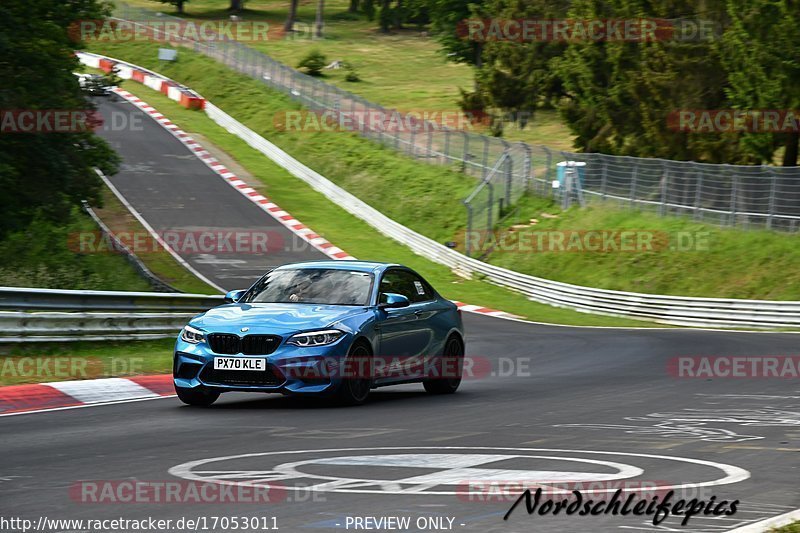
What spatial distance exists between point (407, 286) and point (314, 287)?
1305mm

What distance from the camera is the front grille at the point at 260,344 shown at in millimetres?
11797

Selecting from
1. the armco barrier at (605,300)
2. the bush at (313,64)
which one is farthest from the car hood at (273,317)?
the bush at (313,64)

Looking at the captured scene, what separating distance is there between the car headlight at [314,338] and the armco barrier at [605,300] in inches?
712

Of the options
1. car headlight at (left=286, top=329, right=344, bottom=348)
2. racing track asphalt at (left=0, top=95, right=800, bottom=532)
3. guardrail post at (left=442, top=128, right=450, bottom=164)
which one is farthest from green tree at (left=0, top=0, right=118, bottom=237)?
guardrail post at (left=442, top=128, right=450, bottom=164)

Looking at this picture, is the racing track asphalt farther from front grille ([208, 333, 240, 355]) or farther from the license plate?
front grille ([208, 333, 240, 355])

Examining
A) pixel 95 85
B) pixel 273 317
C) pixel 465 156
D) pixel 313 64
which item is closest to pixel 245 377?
pixel 273 317

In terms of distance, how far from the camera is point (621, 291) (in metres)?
32.3

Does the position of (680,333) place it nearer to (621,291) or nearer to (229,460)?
(621,291)

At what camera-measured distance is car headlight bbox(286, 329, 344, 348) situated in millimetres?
11828

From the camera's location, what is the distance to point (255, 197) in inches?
1743

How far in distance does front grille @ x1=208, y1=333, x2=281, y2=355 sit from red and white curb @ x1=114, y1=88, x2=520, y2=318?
1794cm

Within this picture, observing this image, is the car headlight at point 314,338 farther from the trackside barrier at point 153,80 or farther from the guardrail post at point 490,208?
the trackside barrier at point 153,80

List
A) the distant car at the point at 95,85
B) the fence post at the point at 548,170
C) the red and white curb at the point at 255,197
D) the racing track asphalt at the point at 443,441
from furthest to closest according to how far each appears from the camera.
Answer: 1. the fence post at the point at 548,170
2. the red and white curb at the point at 255,197
3. the distant car at the point at 95,85
4. the racing track asphalt at the point at 443,441

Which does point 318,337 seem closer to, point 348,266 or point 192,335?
point 192,335
